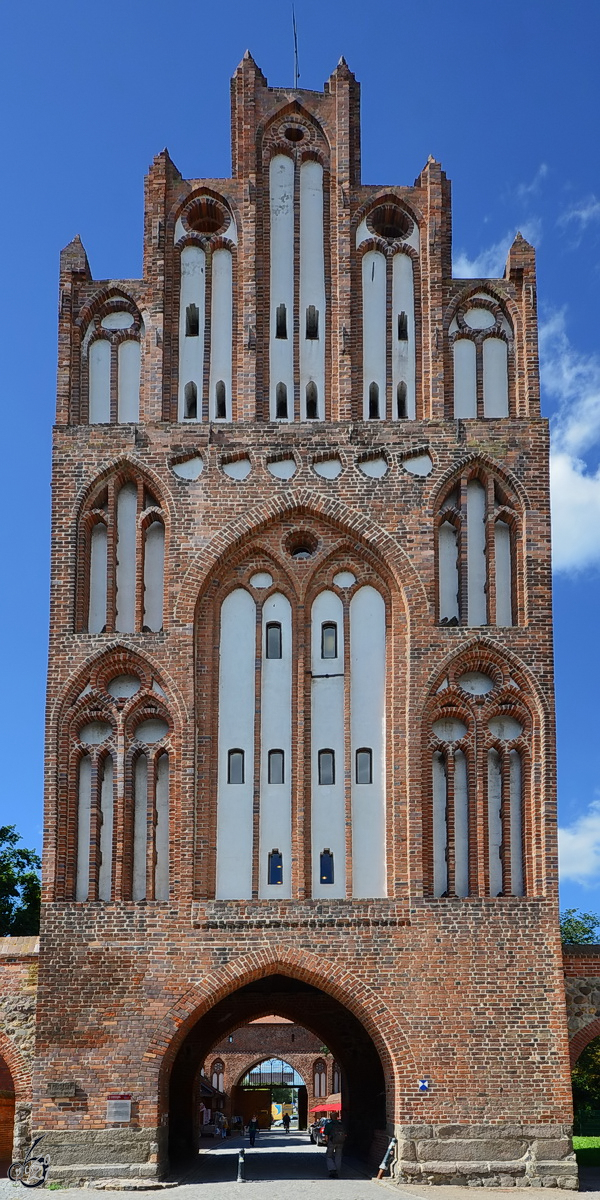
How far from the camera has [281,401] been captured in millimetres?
22766

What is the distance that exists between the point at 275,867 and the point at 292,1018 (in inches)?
219

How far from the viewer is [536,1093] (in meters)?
19.9

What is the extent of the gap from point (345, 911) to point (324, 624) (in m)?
4.21

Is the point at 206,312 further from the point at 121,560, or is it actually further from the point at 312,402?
the point at 121,560

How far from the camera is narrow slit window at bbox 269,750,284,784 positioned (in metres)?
21.4

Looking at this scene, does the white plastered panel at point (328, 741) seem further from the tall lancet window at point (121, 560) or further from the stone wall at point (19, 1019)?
the stone wall at point (19, 1019)

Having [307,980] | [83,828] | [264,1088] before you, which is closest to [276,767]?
[83,828]

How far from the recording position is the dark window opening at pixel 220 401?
22.7 meters

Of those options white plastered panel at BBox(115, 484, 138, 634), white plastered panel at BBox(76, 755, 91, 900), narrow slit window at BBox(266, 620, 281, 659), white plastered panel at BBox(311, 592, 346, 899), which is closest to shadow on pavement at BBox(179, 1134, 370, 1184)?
white plastered panel at BBox(76, 755, 91, 900)

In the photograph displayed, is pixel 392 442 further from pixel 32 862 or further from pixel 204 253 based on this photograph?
pixel 32 862

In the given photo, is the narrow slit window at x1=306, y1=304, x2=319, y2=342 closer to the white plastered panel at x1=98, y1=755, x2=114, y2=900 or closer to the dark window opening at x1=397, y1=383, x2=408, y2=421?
the dark window opening at x1=397, y1=383, x2=408, y2=421

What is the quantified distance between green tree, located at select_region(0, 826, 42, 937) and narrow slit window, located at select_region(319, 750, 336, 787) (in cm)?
1560

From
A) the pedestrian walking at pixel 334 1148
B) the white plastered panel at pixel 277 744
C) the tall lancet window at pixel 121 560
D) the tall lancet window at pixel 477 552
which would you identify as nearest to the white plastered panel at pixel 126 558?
the tall lancet window at pixel 121 560

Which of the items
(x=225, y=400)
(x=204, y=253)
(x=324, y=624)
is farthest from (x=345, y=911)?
(x=204, y=253)
